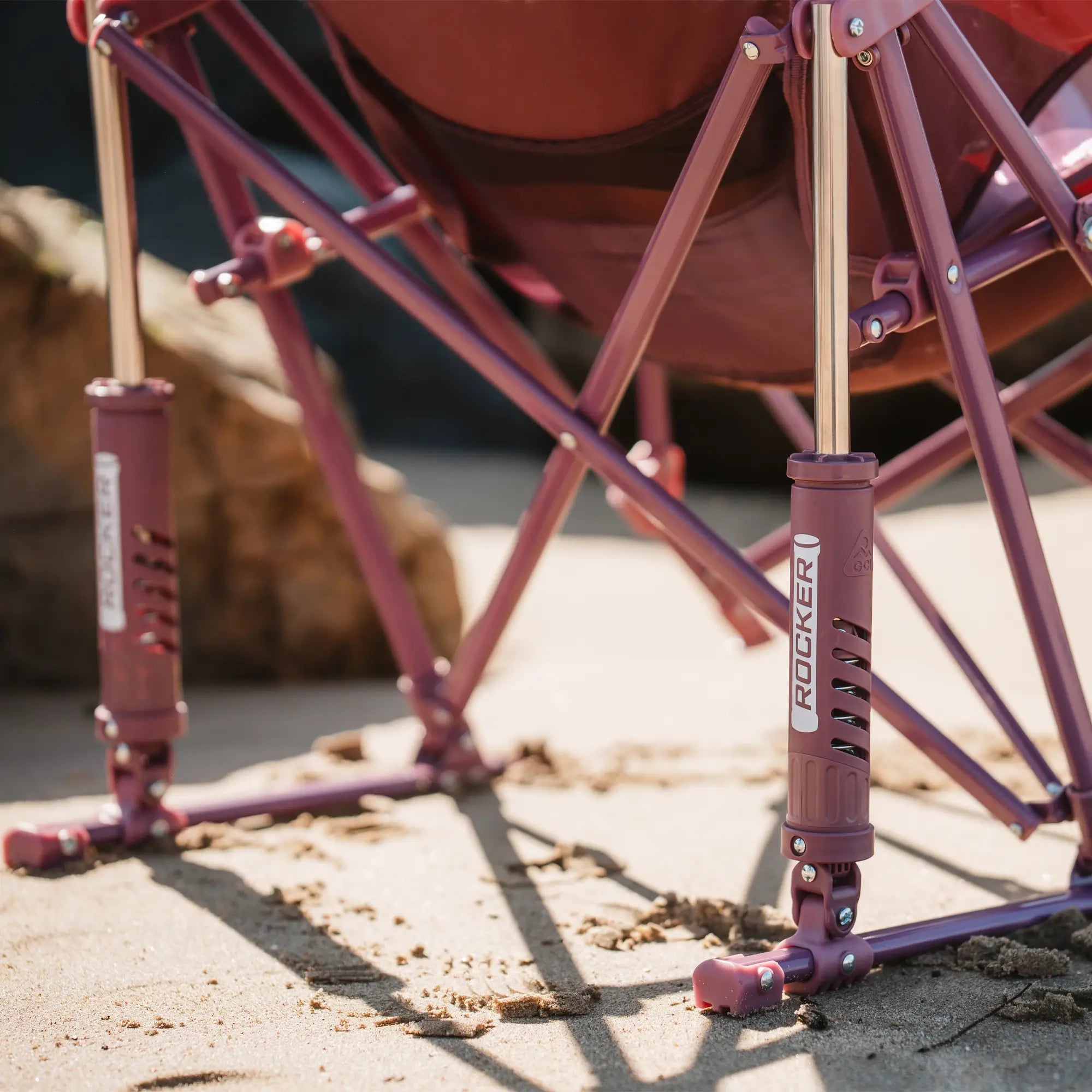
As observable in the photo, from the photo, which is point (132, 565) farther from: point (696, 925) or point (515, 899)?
point (696, 925)

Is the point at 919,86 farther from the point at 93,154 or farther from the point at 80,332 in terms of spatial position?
the point at 93,154

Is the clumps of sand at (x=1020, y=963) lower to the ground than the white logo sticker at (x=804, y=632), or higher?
lower

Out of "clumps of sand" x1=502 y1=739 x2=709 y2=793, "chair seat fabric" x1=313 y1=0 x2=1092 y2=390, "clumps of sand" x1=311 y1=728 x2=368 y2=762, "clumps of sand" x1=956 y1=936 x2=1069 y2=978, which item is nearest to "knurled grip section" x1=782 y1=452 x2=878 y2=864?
"clumps of sand" x1=956 y1=936 x2=1069 y2=978

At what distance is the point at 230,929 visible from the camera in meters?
1.90

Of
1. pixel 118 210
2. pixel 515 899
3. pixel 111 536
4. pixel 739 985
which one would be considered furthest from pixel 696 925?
pixel 118 210

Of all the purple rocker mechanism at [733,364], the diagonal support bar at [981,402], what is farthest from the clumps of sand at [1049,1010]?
the diagonal support bar at [981,402]

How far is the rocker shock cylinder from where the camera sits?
2.17m

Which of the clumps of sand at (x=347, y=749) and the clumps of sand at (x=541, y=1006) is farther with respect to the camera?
the clumps of sand at (x=347, y=749)

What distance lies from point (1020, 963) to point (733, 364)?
0.89 m

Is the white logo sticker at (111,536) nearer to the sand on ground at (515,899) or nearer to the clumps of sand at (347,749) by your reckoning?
the sand on ground at (515,899)

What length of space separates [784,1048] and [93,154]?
4419 millimetres

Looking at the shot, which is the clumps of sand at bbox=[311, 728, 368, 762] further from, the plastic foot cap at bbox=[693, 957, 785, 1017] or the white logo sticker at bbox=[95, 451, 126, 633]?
the plastic foot cap at bbox=[693, 957, 785, 1017]

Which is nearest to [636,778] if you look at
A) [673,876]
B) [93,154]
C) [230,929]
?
[673,876]

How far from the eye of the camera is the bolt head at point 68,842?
2119mm
